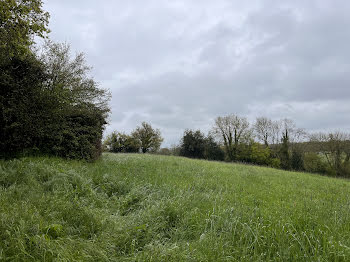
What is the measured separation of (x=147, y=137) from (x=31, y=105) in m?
31.3

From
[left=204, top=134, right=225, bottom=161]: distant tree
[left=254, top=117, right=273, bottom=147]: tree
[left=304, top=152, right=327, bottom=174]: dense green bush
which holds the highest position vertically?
[left=254, top=117, right=273, bottom=147]: tree

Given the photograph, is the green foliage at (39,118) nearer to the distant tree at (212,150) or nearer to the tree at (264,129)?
the distant tree at (212,150)

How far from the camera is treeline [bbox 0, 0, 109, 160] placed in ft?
24.7

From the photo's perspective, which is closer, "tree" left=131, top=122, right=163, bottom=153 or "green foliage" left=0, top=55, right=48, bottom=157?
"green foliage" left=0, top=55, right=48, bottom=157

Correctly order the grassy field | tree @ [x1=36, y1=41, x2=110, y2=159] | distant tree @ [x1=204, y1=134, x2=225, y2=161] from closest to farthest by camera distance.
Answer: the grassy field
tree @ [x1=36, y1=41, x2=110, y2=159]
distant tree @ [x1=204, y1=134, x2=225, y2=161]

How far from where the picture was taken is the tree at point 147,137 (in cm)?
3881

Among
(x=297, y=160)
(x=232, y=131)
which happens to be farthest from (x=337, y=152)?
(x=232, y=131)

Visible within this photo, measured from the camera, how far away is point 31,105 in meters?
7.91

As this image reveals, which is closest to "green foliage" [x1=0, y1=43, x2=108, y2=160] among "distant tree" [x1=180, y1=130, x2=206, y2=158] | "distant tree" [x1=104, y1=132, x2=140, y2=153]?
"distant tree" [x1=180, y1=130, x2=206, y2=158]

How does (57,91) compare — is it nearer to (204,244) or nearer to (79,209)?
(79,209)

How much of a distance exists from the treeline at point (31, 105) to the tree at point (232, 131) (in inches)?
1189

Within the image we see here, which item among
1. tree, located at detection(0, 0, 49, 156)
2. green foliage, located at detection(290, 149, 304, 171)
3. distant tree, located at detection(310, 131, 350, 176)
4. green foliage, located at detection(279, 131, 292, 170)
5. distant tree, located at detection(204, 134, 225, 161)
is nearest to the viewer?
tree, located at detection(0, 0, 49, 156)

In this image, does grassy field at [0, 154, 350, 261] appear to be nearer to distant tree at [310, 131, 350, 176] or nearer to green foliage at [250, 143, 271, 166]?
distant tree at [310, 131, 350, 176]

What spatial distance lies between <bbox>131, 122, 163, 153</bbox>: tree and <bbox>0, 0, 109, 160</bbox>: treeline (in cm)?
2871
